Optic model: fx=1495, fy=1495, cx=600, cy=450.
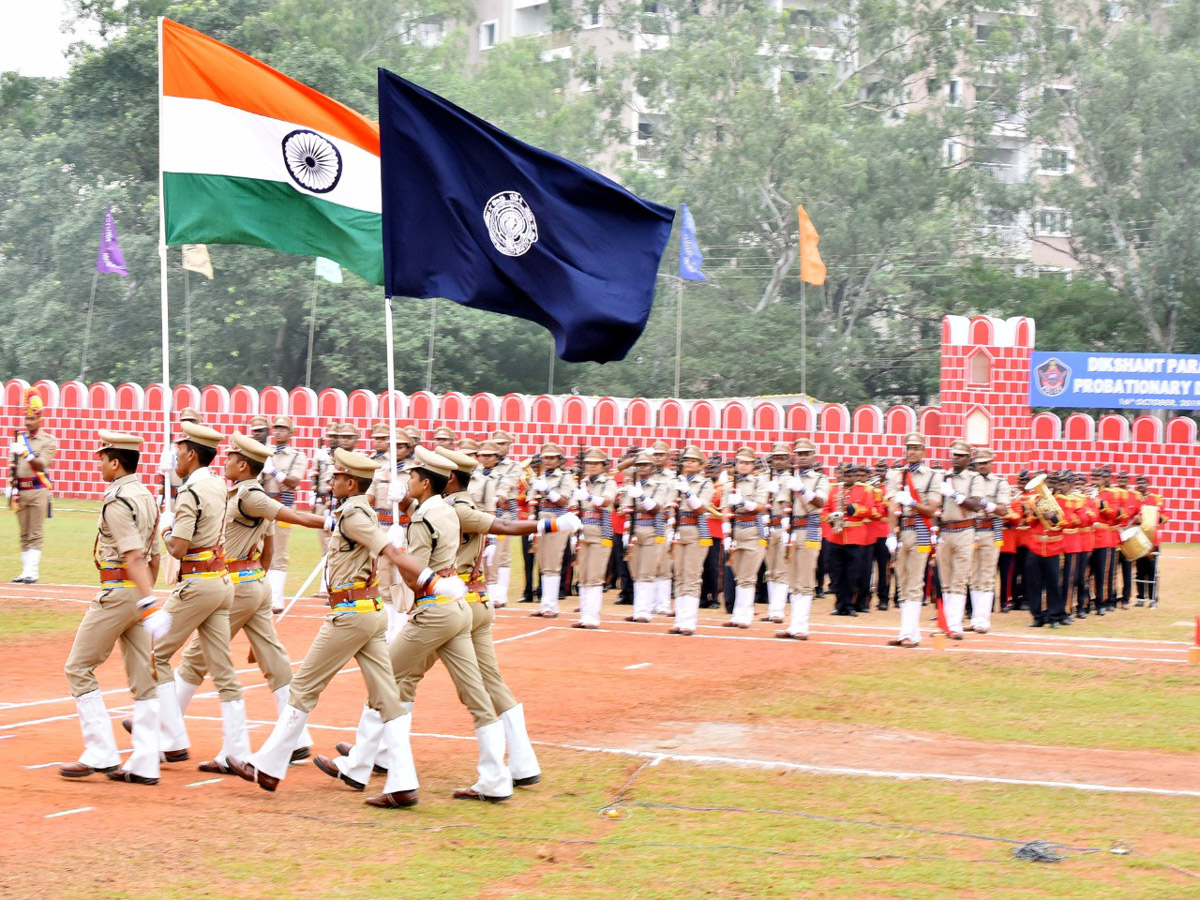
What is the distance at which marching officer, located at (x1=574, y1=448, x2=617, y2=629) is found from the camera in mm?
17359

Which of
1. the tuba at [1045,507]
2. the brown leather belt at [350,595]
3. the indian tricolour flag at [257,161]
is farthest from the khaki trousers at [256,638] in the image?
the tuba at [1045,507]

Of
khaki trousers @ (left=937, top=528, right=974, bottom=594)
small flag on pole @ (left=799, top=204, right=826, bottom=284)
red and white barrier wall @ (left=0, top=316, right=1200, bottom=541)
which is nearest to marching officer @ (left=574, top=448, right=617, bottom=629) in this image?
khaki trousers @ (left=937, top=528, right=974, bottom=594)

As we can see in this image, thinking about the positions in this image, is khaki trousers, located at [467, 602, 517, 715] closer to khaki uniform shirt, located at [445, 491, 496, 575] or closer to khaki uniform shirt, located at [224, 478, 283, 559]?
khaki uniform shirt, located at [445, 491, 496, 575]

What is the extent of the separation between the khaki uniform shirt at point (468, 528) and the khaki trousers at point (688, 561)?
7.85 meters

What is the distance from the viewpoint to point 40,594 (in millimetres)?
18562

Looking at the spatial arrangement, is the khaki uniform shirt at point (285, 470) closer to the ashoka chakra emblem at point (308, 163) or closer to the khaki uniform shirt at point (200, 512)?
the ashoka chakra emblem at point (308, 163)

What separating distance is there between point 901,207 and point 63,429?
23648mm

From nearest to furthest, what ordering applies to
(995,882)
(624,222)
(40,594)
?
(995,882)
(624,222)
(40,594)

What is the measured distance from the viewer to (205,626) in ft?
30.6

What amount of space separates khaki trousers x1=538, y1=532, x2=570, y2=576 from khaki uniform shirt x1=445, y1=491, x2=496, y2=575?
8.85 m

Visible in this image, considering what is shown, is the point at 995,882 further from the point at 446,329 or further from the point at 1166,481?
the point at 446,329

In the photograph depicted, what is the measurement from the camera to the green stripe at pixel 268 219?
1089 centimetres

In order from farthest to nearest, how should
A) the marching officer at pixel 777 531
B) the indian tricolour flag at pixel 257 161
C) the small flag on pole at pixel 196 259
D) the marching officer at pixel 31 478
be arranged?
the small flag on pole at pixel 196 259
the marching officer at pixel 31 478
the marching officer at pixel 777 531
the indian tricolour flag at pixel 257 161

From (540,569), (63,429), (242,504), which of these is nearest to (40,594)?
(540,569)
